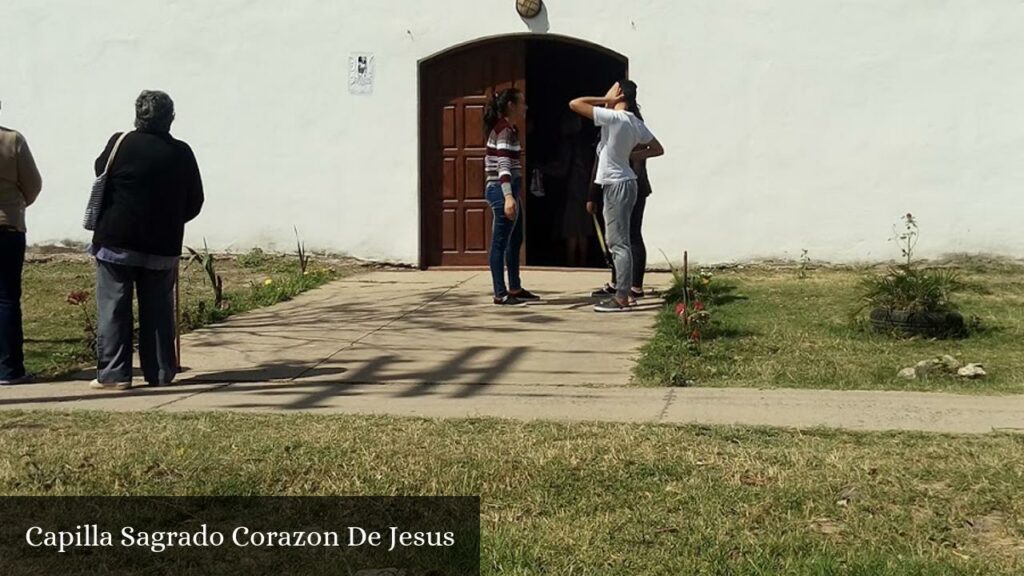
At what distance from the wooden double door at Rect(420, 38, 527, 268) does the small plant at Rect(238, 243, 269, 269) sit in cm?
181

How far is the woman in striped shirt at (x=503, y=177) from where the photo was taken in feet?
31.9

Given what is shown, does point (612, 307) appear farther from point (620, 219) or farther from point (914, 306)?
point (914, 306)

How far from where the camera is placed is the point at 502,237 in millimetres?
10000

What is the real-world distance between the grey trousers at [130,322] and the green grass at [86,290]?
0.85m

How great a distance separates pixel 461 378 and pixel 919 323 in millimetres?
3238

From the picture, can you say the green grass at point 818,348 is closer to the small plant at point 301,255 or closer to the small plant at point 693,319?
the small plant at point 693,319

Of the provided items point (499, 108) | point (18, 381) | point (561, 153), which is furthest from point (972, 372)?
point (561, 153)

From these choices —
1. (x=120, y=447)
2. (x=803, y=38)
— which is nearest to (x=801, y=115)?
(x=803, y=38)

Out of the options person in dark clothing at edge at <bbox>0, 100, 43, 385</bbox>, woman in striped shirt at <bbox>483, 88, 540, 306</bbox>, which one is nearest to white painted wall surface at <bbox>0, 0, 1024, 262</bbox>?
woman in striped shirt at <bbox>483, 88, 540, 306</bbox>

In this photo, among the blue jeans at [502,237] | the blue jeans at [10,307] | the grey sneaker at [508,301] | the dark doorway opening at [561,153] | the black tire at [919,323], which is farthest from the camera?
the dark doorway opening at [561,153]

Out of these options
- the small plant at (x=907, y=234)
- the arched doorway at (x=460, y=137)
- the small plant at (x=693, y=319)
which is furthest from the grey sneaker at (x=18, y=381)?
the small plant at (x=907, y=234)

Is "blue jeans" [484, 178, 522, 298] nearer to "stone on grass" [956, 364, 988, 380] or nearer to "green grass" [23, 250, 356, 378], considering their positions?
"green grass" [23, 250, 356, 378]

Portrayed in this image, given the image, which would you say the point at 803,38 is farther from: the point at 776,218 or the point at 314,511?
the point at 314,511

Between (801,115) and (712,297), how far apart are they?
9.98 feet
